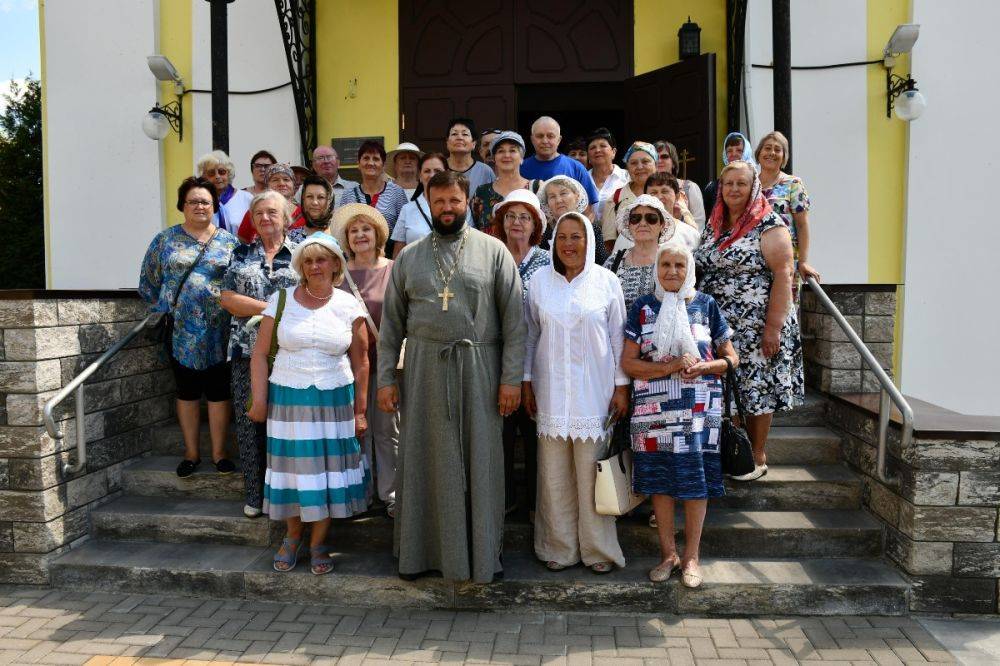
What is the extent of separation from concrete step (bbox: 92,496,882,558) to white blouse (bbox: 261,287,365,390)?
0.97m

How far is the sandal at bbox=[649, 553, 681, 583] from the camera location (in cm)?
347

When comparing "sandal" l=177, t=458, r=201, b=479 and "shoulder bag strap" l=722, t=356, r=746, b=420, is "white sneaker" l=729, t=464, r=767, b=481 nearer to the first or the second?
"shoulder bag strap" l=722, t=356, r=746, b=420

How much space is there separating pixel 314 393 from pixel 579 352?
1.34 m

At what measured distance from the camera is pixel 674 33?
Result: 24.1 feet

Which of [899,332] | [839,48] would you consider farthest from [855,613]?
[839,48]

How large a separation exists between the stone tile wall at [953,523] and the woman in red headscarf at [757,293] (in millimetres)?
723

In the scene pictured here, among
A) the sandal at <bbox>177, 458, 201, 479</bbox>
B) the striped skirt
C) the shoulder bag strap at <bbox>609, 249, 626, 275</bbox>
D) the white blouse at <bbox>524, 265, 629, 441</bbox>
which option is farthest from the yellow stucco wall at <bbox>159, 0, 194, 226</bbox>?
the white blouse at <bbox>524, 265, 629, 441</bbox>

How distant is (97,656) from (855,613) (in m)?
3.59

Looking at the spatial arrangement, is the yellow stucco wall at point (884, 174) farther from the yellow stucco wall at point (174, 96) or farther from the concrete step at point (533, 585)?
the yellow stucco wall at point (174, 96)

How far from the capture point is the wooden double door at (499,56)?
7.49m

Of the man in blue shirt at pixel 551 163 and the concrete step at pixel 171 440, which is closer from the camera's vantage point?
the concrete step at pixel 171 440

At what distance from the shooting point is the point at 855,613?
3451mm

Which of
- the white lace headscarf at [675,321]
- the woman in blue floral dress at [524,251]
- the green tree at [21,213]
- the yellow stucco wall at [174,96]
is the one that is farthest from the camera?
the green tree at [21,213]

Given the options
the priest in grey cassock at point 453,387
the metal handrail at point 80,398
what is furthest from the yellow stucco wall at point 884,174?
the metal handrail at point 80,398
